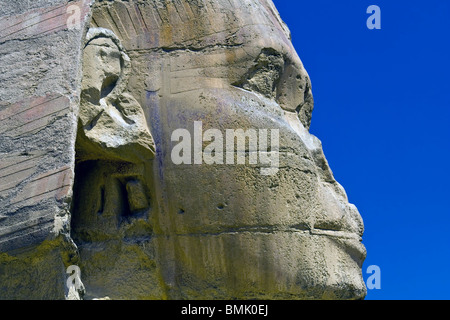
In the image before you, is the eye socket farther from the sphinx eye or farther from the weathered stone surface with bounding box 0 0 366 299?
the sphinx eye

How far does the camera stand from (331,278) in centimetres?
545

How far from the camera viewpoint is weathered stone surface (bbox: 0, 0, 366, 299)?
207 inches

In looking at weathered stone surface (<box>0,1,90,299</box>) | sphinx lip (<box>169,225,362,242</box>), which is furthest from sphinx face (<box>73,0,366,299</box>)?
weathered stone surface (<box>0,1,90,299</box>)

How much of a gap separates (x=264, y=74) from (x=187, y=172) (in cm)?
81

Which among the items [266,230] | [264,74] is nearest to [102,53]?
[264,74]

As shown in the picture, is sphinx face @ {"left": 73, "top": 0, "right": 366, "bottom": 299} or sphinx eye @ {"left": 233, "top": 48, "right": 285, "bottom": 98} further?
sphinx eye @ {"left": 233, "top": 48, "right": 285, "bottom": 98}

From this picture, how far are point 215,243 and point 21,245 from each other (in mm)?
1166

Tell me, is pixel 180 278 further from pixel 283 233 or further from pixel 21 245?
pixel 21 245

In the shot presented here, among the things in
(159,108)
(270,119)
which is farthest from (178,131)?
(270,119)

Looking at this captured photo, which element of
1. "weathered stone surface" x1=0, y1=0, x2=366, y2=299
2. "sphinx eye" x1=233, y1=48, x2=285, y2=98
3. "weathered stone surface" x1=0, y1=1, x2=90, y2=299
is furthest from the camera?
"sphinx eye" x1=233, y1=48, x2=285, y2=98

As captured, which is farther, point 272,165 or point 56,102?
point 272,165

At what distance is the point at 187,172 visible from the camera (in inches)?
209

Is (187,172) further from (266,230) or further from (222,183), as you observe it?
(266,230)

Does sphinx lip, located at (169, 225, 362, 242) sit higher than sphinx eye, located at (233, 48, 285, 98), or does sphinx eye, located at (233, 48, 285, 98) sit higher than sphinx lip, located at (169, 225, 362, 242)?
sphinx eye, located at (233, 48, 285, 98)
